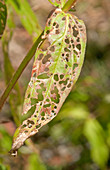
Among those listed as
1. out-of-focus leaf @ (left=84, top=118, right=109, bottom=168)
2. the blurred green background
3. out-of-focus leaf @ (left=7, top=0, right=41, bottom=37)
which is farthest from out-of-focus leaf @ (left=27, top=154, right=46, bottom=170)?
out-of-focus leaf @ (left=7, top=0, right=41, bottom=37)

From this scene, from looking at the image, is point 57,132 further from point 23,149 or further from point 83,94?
point 23,149

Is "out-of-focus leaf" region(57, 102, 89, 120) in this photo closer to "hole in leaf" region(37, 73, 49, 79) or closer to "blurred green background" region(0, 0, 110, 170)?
"blurred green background" region(0, 0, 110, 170)

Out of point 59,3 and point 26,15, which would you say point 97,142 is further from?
point 59,3

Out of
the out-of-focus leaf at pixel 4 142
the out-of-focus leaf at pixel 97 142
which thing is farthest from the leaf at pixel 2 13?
the out-of-focus leaf at pixel 97 142

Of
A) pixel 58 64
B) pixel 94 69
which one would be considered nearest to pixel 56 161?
pixel 94 69

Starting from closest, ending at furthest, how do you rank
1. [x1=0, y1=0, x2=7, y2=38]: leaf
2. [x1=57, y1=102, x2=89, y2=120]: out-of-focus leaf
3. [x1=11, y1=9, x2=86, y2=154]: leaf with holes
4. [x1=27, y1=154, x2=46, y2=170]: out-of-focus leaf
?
[x1=11, y1=9, x2=86, y2=154]: leaf with holes, [x1=0, y1=0, x2=7, y2=38]: leaf, [x1=27, y1=154, x2=46, y2=170]: out-of-focus leaf, [x1=57, y1=102, x2=89, y2=120]: out-of-focus leaf

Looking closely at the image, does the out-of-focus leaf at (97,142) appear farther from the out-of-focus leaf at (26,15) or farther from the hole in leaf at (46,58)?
the hole in leaf at (46,58)
